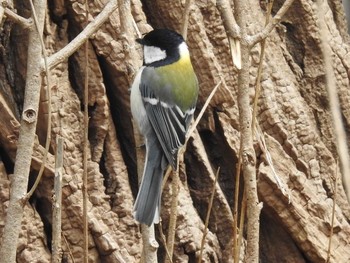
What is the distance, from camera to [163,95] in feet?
12.3

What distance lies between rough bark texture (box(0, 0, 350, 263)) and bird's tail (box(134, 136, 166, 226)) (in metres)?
0.31

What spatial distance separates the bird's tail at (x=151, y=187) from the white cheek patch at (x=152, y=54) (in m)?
0.45

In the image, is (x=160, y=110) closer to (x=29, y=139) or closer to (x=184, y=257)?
(x=184, y=257)

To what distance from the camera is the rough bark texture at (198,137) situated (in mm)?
3527

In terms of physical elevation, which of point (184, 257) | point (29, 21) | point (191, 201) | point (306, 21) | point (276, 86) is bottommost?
point (184, 257)

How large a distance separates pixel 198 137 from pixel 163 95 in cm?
25

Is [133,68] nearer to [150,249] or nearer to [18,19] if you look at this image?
[18,19]

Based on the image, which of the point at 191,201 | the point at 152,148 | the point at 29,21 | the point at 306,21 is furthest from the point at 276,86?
the point at 29,21

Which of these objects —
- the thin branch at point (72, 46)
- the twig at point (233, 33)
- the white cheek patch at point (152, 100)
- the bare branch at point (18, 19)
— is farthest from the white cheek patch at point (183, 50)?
the bare branch at point (18, 19)

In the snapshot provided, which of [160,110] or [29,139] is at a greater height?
[160,110]

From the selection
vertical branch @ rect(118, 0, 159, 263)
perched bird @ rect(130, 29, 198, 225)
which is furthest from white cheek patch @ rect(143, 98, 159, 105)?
vertical branch @ rect(118, 0, 159, 263)

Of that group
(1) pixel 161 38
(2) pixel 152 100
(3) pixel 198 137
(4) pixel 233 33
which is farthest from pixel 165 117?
(4) pixel 233 33

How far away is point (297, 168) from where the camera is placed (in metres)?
4.06

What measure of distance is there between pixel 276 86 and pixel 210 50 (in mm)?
399
